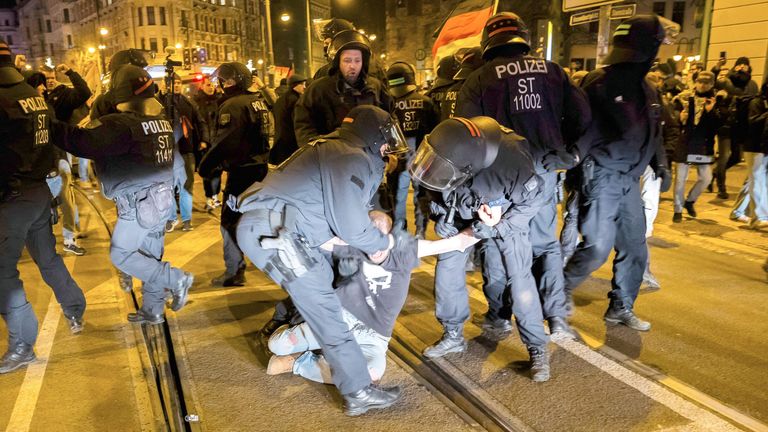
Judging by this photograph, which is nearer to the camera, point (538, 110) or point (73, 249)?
point (538, 110)

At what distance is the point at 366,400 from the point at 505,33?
2612mm

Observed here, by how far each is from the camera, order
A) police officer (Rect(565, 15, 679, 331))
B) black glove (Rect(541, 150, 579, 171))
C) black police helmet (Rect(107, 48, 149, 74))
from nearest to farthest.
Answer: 1. black glove (Rect(541, 150, 579, 171))
2. police officer (Rect(565, 15, 679, 331))
3. black police helmet (Rect(107, 48, 149, 74))

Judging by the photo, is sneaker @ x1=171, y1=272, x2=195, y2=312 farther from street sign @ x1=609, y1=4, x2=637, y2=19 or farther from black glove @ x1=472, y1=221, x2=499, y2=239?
street sign @ x1=609, y1=4, x2=637, y2=19

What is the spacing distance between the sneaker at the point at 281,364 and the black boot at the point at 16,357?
5.58 feet

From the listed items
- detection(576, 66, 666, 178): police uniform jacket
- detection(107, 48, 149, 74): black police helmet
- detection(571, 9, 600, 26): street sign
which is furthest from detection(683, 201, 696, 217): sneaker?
detection(107, 48, 149, 74): black police helmet

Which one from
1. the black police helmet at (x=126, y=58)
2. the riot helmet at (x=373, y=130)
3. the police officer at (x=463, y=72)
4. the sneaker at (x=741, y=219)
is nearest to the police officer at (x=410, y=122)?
the police officer at (x=463, y=72)

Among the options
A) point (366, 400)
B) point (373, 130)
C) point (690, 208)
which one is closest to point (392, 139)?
point (373, 130)

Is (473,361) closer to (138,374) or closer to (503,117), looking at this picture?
(503,117)

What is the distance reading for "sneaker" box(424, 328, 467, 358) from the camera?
12.2ft

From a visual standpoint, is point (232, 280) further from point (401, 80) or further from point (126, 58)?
point (401, 80)

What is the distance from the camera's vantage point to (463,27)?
7125 millimetres

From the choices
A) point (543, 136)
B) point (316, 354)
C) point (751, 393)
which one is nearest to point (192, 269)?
point (316, 354)

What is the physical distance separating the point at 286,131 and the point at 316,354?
2646 mm

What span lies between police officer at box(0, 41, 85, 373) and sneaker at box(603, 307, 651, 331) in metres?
4.16
